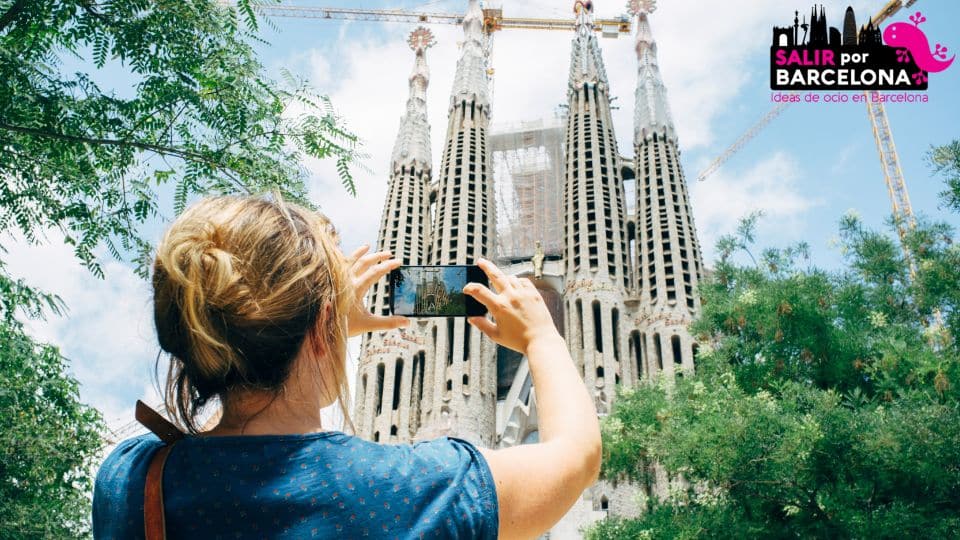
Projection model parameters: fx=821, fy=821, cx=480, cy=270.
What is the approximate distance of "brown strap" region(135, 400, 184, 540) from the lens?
45.4 inches

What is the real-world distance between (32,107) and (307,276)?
453cm

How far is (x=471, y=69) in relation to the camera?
41594mm

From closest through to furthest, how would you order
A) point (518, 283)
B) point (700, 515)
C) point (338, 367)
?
point (338, 367) < point (518, 283) < point (700, 515)

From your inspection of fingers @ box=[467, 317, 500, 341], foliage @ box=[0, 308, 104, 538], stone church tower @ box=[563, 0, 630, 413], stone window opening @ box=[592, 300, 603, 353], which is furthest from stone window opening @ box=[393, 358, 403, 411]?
fingers @ box=[467, 317, 500, 341]

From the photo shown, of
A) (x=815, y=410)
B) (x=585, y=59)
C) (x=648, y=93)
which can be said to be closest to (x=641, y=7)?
(x=585, y=59)

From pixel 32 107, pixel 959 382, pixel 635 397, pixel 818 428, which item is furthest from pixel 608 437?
pixel 32 107

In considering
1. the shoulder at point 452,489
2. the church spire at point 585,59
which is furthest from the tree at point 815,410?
the church spire at point 585,59

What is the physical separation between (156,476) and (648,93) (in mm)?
39940

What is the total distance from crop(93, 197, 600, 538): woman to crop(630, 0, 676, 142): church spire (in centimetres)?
3750

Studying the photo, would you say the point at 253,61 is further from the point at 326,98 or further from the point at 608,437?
the point at 608,437

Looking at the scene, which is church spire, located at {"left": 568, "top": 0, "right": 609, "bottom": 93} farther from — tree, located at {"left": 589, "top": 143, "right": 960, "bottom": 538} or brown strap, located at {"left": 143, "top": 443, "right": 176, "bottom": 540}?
brown strap, located at {"left": 143, "top": 443, "right": 176, "bottom": 540}

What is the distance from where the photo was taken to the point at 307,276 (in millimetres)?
1282

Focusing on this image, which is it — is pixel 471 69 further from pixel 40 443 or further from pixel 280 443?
pixel 280 443

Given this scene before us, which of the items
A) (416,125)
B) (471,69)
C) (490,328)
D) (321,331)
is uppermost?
(471,69)
